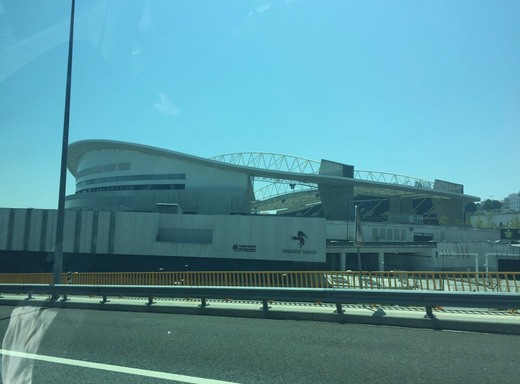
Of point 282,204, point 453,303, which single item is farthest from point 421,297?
point 282,204

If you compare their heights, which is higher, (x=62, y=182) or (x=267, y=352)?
(x=62, y=182)

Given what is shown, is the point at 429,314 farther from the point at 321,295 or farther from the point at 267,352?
the point at 267,352

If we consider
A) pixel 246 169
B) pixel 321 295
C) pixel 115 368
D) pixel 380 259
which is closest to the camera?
pixel 115 368

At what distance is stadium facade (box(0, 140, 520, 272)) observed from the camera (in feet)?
156

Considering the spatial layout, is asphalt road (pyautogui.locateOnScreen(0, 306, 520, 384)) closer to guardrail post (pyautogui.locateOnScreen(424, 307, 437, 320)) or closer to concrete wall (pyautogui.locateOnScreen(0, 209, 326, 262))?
guardrail post (pyautogui.locateOnScreen(424, 307, 437, 320))

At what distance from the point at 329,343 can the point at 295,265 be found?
42.2 metres

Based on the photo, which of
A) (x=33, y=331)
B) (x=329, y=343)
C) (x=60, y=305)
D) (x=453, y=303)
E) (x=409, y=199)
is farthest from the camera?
(x=409, y=199)

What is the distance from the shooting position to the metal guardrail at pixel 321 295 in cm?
763

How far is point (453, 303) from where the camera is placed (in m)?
7.81

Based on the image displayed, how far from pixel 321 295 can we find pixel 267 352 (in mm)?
3035

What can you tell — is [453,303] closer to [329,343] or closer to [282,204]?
[329,343]

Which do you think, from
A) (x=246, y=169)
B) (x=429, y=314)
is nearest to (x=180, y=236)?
(x=246, y=169)

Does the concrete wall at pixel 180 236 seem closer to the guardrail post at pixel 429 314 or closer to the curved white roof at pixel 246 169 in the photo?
the curved white roof at pixel 246 169

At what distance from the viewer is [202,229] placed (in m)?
48.3
